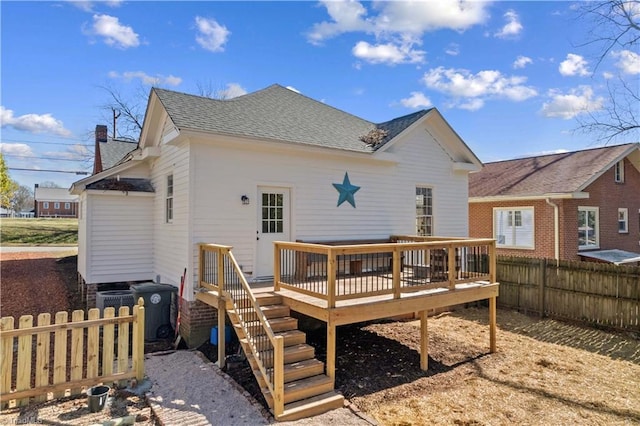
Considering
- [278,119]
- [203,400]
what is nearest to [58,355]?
[203,400]

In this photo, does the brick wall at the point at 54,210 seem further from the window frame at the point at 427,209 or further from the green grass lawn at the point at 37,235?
the window frame at the point at 427,209

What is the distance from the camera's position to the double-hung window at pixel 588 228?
15259 millimetres

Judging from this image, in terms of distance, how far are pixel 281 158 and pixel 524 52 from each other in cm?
981

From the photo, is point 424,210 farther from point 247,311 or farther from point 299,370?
point 299,370

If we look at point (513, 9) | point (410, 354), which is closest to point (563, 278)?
point (410, 354)

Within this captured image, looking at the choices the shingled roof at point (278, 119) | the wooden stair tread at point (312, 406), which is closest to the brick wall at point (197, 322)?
the wooden stair tread at point (312, 406)

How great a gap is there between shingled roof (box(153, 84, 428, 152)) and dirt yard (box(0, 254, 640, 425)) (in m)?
4.67

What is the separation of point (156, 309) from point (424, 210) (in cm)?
775

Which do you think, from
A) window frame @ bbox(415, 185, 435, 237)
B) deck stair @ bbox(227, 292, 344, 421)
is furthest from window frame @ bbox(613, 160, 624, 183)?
deck stair @ bbox(227, 292, 344, 421)

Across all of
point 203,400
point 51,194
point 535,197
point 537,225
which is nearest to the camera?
point 203,400

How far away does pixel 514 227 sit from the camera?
1595 centimetres

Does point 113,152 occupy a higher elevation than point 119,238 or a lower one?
higher

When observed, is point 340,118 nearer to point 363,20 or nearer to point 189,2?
point 363,20

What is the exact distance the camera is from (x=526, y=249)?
15320 mm
